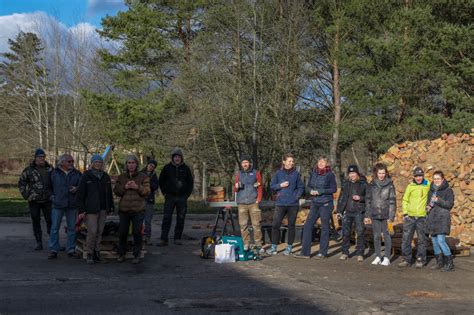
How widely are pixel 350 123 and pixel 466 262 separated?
58.7ft

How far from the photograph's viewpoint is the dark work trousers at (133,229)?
1025 cm

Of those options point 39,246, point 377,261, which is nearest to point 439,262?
point 377,261

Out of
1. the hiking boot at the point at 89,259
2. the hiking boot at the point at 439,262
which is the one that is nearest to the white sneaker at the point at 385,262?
the hiking boot at the point at 439,262

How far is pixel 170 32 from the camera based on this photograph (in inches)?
1347

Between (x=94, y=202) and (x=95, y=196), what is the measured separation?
0.10 m

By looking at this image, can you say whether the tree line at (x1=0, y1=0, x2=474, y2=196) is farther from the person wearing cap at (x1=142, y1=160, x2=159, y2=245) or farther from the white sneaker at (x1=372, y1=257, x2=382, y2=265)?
the white sneaker at (x1=372, y1=257, x2=382, y2=265)

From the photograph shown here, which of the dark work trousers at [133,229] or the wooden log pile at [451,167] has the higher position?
the wooden log pile at [451,167]

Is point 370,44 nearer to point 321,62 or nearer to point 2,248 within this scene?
point 321,62

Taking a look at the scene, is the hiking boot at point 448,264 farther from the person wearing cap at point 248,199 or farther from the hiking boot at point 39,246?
the hiking boot at point 39,246

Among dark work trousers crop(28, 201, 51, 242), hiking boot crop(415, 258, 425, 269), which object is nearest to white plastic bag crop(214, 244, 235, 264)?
hiking boot crop(415, 258, 425, 269)

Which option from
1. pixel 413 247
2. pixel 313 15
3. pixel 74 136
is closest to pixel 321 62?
pixel 313 15

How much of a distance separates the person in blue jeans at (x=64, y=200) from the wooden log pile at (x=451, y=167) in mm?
7490

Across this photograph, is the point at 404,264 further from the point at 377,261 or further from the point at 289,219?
the point at 289,219

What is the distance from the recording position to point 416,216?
10.5m
